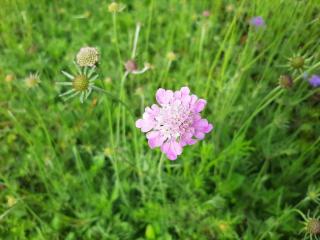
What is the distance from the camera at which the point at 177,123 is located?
944 mm

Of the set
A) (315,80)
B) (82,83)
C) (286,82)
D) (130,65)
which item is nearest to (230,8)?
(315,80)

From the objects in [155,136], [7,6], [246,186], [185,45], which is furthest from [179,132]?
[7,6]

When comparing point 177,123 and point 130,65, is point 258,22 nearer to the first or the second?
point 130,65

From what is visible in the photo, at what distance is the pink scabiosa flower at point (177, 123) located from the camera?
3.06ft

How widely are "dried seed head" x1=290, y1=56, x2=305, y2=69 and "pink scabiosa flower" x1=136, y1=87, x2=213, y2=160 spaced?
47 centimetres

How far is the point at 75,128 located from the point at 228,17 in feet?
3.72

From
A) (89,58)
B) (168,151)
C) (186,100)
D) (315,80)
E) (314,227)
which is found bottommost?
(314,227)

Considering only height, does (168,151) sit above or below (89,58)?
below

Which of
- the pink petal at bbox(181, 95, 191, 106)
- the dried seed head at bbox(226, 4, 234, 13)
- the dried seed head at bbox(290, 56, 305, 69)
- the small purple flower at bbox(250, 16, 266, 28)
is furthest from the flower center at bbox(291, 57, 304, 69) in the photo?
the dried seed head at bbox(226, 4, 234, 13)

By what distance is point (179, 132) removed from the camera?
3.07 feet

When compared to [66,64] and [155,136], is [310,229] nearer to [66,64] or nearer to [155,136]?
[155,136]

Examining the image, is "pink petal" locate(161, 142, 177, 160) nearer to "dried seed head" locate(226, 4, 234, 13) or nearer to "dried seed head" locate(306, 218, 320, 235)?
"dried seed head" locate(306, 218, 320, 235)

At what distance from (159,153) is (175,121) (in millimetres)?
660

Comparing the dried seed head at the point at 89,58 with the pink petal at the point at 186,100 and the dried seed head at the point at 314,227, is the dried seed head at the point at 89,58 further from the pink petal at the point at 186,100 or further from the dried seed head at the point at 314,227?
the dried seed head at the point at 314,227
